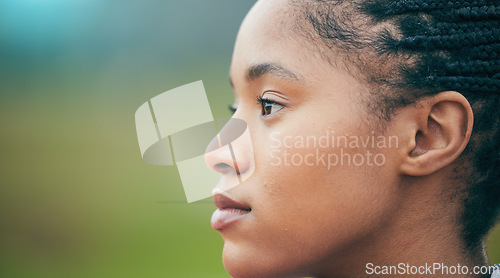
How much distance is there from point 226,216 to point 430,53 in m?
0.43

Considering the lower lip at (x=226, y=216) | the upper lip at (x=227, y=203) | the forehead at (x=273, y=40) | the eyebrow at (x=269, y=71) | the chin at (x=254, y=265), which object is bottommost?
the chin at (x=254, y=265)

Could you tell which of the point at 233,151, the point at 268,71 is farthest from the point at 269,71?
the point at 233,151

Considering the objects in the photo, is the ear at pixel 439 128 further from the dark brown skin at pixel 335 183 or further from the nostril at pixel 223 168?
the nostril at pixel 223 168

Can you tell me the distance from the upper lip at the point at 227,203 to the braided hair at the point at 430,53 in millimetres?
264

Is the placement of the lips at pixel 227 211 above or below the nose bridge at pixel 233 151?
below

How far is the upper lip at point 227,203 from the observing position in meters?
0.71

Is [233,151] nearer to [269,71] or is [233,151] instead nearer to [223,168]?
[223,168]

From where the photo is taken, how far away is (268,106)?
0.71 meters

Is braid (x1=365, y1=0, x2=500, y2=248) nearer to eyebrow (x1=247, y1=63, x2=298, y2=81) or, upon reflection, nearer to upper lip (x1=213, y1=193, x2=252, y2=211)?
eyebrow (x1=247, y1=63, x2=298, y2=81)

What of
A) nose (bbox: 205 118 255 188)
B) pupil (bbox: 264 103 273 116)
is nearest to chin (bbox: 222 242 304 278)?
nose (bbox: 205 118 255 188)

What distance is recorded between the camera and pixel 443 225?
2.31 feet

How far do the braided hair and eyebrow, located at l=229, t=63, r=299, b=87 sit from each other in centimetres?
8

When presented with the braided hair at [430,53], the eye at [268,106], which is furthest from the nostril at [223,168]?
the braided hair at [430,53]

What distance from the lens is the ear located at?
66cm
